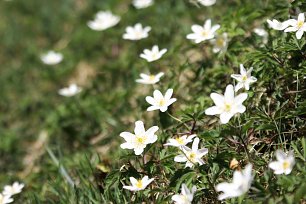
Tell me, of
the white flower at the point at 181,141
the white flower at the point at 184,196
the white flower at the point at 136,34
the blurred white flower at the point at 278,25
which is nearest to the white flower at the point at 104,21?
the white flower at the point at 136,34

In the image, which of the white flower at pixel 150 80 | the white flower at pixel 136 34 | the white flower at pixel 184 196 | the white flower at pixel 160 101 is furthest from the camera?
the white flower at pixel 136 34

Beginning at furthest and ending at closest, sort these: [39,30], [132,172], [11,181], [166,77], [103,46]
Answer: [39,30] < [103,46] < [166,77] < [11,181] < [132,172]

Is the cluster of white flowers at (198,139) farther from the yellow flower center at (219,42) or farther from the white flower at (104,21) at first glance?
the white flower at (104,21)

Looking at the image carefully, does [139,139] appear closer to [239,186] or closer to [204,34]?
[239,186]

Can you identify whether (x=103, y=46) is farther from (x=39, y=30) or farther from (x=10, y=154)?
(x=10, y=154)

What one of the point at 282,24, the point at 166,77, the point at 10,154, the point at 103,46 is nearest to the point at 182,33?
the point at 166,77
